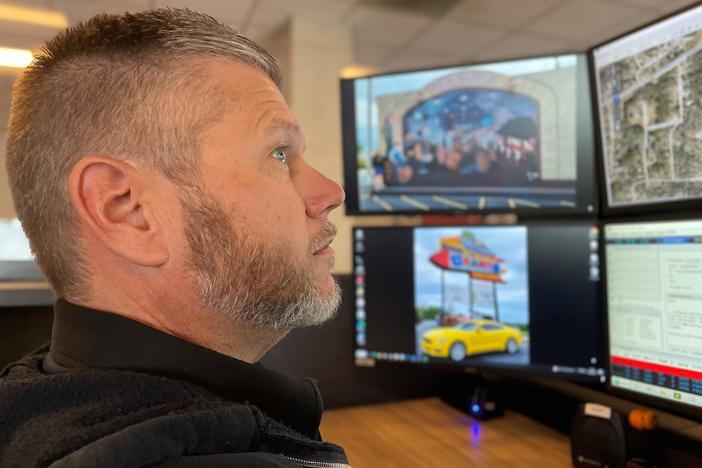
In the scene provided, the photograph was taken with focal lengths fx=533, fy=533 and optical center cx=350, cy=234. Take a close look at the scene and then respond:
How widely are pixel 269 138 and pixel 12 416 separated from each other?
1.20 feet

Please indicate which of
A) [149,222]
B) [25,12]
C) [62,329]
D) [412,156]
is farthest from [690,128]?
[25,12]

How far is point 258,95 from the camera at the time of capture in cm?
62

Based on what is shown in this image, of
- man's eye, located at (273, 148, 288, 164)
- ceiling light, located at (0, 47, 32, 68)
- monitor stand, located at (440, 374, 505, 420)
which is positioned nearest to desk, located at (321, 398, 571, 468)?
monitor stand, located at (440, 374, 505, 420)

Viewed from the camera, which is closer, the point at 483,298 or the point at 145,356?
the point at 145,356

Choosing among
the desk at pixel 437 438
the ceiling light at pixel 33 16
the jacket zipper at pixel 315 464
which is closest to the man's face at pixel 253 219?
the jacket zipper at pixel 315 464

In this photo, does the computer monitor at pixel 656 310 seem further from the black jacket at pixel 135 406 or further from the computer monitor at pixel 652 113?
the black jacket at pixel 135 406

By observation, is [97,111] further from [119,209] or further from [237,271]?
[237,271]

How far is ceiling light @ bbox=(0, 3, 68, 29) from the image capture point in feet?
10.1

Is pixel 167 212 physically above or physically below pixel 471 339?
above

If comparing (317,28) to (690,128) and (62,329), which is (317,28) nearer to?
(690,128)

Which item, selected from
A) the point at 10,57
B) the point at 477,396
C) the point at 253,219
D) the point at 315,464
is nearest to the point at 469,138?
the point at 477,396

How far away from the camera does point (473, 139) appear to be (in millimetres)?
1148

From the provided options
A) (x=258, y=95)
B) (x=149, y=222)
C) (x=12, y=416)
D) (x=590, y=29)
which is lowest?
(x=12, y=416)

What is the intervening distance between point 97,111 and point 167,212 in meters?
0.13
